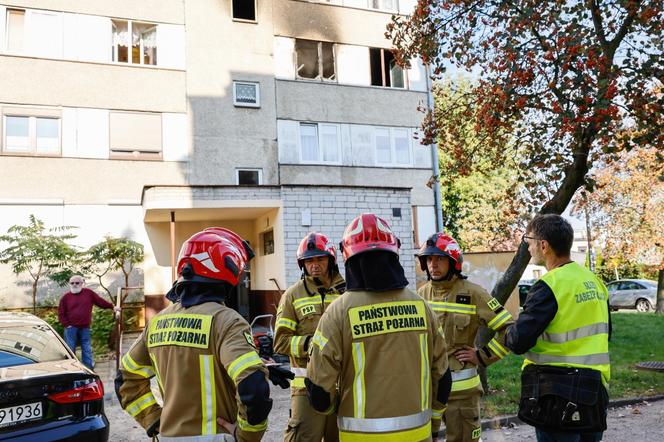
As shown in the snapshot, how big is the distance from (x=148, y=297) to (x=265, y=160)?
549 cm

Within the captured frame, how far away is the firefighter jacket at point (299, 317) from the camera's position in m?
4.28

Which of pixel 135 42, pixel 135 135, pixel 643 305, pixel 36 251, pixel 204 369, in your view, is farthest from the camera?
pixel 643 305

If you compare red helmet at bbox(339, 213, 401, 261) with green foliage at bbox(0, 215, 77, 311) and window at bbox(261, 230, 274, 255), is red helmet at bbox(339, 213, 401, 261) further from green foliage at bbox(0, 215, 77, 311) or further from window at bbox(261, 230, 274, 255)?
green foliage at bbox(0, 215, 77, 311)

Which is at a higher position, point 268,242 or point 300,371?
point 268,242

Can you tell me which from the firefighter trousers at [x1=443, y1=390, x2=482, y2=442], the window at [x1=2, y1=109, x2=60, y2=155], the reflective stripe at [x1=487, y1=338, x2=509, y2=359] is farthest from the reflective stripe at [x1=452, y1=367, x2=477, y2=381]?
the window at [x1=2, y1=109, x2=60, y2=155]

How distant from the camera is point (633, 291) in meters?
26.8

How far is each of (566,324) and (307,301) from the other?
2011 millimetres

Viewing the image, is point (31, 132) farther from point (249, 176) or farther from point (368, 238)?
point (368, 238)

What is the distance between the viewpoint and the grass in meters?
7.44

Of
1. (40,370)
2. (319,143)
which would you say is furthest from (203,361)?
(319,143)

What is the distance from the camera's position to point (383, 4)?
19625 millimetres

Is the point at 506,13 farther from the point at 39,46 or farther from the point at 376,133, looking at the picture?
the point at 39,46

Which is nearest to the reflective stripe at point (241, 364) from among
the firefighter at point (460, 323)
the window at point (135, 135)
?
the firefighter at point (460, 323)

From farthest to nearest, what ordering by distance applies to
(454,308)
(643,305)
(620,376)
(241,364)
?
(643,305)
(620,376)
(454,308)
(241,364)
